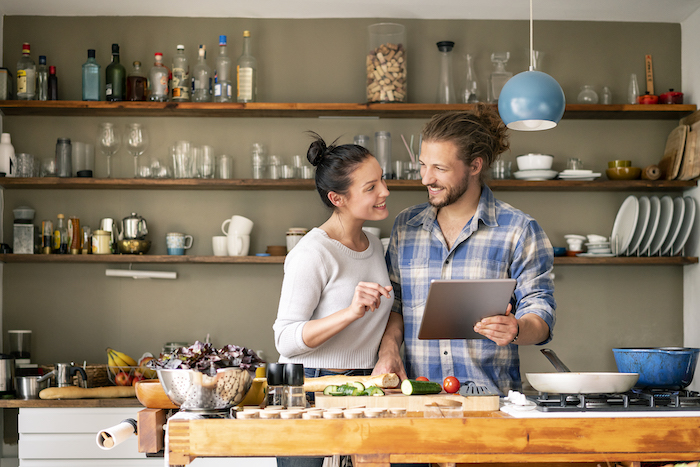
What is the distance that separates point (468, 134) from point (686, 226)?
7.22 ft

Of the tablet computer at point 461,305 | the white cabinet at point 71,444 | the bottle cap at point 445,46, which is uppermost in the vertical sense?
the bottle cap at point 445,46

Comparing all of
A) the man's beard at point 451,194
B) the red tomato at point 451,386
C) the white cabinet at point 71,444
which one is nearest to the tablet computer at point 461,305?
the red tomato at point 451,386

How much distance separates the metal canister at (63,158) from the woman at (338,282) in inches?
79.7

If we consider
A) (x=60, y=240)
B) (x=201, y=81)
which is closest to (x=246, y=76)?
(x=201, y=81)

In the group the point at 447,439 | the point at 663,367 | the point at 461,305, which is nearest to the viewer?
the point at 447,439

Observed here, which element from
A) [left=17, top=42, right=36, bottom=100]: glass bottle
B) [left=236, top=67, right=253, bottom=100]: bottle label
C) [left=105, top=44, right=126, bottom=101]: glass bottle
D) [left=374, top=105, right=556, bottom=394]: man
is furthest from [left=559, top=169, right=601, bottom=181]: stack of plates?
[left=17, top=42, right=36, bottom=100]: glass bottle

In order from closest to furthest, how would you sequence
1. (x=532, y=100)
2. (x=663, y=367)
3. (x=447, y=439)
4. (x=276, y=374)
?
(x=447, y=439)
(x=276, y=374)
(x=663, y=367)
(x=532, y=100)

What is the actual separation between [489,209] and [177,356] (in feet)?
3.53

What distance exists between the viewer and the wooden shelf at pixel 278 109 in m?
3.56

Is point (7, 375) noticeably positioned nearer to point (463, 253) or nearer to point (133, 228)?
point (133, 228)

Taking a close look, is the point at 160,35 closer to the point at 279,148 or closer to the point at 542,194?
the point at 279,148

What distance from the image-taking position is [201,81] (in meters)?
3.64

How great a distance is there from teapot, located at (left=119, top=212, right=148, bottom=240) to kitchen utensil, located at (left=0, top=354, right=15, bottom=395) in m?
0.85

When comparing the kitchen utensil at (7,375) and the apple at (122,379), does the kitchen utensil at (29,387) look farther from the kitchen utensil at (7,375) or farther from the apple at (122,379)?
the apple at (122,379)
